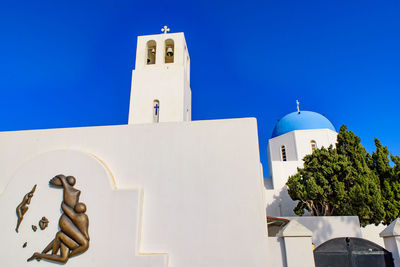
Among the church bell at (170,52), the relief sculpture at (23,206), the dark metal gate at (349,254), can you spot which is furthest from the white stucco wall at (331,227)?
the relief sculpture at (23,206)

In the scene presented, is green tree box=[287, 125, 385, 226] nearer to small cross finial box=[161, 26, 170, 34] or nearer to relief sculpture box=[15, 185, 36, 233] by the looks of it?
small cross finial box=[161, 26, 170, 34]

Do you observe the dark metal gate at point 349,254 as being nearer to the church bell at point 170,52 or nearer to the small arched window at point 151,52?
the church bell at point 170,52

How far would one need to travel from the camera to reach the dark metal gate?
5.74 meters

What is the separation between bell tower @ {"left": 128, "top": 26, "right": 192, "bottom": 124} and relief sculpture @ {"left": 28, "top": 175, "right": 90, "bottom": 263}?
18.3 feet

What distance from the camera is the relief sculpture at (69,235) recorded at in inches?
228

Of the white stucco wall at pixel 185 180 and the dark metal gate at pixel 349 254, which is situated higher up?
the white stucco wall at pixel 185 180

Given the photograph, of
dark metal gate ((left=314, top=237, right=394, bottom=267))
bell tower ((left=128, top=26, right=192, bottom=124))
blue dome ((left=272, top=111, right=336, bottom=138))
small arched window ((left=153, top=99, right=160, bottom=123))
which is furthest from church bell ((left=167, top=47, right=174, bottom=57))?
blue dome ((left=272, top=111, right=336, bottom=138))

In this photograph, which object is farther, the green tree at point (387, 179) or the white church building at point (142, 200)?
the green tree at point (387, 179)

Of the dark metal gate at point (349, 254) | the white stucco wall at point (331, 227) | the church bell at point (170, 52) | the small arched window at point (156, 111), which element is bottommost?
the dark metal gate at point (349, 254)

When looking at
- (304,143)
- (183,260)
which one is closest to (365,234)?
(304,143)

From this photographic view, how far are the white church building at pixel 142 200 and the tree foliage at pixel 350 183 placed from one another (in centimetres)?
692

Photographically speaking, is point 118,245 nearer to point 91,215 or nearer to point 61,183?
point 91,215

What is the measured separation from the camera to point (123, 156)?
260 inches

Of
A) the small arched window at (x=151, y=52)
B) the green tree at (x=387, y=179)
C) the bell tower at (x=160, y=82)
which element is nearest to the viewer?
the bell tower at (x=160, y=82)
